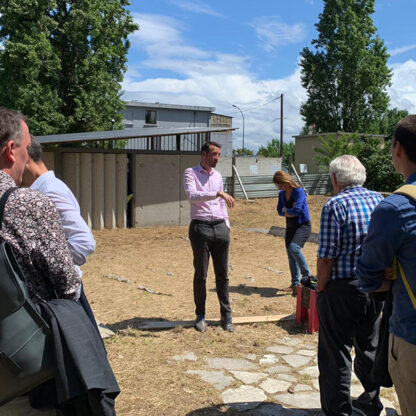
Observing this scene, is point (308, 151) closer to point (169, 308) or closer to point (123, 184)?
point (123, 184)

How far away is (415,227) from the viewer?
196cm

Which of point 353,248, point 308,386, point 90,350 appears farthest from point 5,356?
point 308,386

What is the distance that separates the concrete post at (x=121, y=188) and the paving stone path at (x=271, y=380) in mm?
8933

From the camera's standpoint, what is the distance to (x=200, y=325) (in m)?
5.07

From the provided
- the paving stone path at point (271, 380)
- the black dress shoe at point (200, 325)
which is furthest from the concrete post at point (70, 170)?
the paving stone path at point (271, 380)

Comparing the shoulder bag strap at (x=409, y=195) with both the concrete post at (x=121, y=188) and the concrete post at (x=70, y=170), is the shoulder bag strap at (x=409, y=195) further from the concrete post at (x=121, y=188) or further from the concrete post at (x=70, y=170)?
the concrete post at (x=121, y=188)

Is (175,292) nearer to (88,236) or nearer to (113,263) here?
(113,263)

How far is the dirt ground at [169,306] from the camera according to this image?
11.9 feet

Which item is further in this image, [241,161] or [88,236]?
[241,161]

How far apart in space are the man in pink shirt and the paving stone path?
77 centimetres

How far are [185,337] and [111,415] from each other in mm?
3215

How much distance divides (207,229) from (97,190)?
8.37 m

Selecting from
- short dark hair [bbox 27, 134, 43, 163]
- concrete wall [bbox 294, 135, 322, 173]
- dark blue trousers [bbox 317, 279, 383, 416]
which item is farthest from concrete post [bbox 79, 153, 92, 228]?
concrete wall [bbox 294, 135, 322, 173]

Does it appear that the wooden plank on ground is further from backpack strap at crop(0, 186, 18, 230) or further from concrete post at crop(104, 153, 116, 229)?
concrete post at crop(104, 153, 116, 229)
